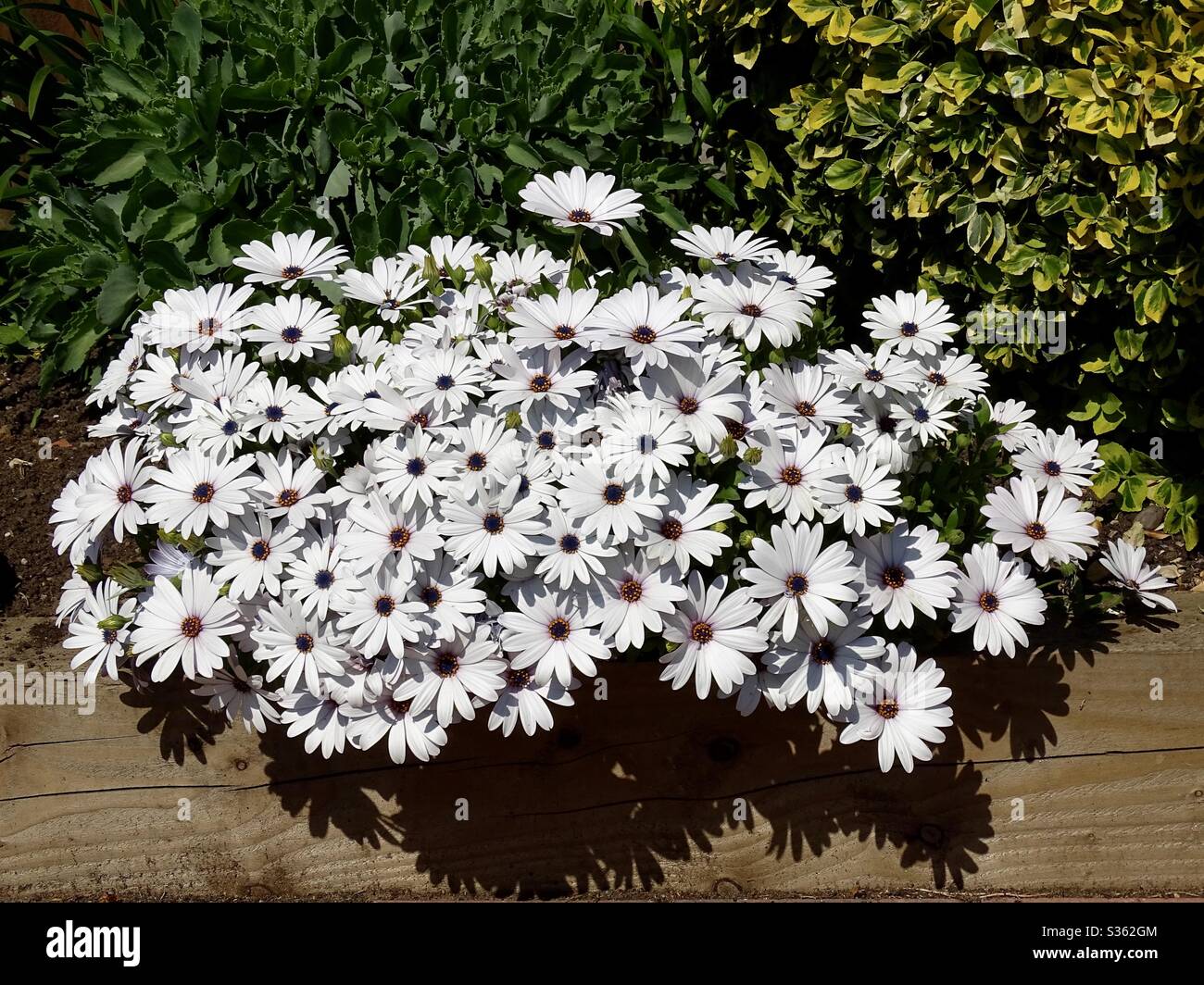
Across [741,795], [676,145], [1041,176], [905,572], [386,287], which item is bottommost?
[741,795]

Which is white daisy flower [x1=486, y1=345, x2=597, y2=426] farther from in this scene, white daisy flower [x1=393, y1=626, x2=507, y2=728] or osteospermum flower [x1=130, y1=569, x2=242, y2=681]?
osteospermum flower [x1=130, y1=569, x2=242, y2=681]

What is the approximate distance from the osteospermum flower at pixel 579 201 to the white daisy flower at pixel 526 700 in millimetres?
850

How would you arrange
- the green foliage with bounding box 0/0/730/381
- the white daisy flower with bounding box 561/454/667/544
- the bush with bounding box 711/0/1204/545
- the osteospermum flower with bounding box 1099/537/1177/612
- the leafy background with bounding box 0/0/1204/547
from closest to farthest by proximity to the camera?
the white daisy flower with bounding box 561/454/667/544, the osteospermum flower with bounding box 1099/537/1177/612, the bush with bounding box 711/0/1204/545, the leafy background with bounding box 0/0/1204/547, the green foliage with bounding box 0/0/730/381

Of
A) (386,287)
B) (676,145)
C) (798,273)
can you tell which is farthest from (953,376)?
(676,145)

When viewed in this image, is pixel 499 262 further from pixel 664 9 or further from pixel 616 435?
pixel 664 9

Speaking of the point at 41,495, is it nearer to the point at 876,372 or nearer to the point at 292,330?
the point at 292,330

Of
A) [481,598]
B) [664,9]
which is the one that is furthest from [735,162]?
[481,598]

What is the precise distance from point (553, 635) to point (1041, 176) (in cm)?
182

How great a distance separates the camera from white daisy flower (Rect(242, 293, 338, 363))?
1999 mm

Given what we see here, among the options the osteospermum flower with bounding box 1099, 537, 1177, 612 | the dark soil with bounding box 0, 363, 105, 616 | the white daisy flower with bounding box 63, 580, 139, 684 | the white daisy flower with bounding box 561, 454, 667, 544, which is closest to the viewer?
the white daisy flower with bounding box 561, 454, 667, 544

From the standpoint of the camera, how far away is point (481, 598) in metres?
1.73

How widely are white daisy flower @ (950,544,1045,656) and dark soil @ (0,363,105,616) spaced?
7.47ft

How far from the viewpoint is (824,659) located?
1.81 m

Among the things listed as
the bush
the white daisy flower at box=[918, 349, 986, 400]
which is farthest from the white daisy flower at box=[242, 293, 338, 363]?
the bush
